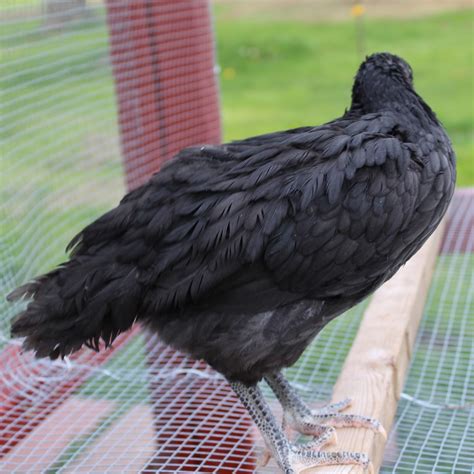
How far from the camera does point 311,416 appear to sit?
8.80 ft

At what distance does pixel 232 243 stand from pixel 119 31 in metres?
2.03

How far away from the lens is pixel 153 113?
4.15m

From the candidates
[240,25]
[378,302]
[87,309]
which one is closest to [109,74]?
[378,302]

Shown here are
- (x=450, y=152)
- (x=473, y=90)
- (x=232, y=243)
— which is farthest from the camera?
(x=473, y=90)

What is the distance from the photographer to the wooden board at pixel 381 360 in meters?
2.50

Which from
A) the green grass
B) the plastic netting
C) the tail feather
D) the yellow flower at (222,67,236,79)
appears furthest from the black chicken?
the yellow flower at (222,67,236,79)

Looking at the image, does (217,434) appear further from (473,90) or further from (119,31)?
(473,90)

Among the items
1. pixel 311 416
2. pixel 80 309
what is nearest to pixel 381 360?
pixel 311 416

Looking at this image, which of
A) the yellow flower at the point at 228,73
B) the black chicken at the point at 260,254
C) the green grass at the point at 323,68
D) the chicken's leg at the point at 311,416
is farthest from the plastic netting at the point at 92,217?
the yellow flower at the point at 228,73

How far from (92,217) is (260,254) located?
2002mm

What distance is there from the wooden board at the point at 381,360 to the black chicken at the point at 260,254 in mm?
77

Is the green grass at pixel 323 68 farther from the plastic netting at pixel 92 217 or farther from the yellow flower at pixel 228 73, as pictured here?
the plastic netting at pixel 92 217

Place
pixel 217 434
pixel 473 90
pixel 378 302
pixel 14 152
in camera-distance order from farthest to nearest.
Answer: pixel 473 90 → pixel 14 152 → pixel 378 302 → pixel 217 434

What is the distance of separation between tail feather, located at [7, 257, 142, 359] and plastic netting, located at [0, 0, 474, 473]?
0.45 metres
